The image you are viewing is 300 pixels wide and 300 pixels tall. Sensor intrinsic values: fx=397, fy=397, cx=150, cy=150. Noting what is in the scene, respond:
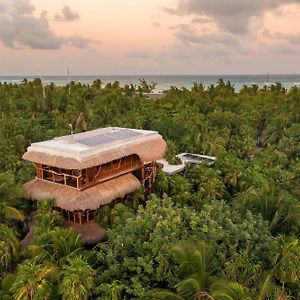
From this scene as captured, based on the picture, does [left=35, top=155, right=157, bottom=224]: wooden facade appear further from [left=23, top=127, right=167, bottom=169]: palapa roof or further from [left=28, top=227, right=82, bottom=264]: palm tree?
[left=28, top=227, right=82, bottom=264]: palm tree

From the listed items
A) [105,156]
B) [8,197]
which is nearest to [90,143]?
[105,156]

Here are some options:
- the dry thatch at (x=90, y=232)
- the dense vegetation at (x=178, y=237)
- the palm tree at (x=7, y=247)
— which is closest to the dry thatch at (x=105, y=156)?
the dense vegetation at (x=178, y=237)

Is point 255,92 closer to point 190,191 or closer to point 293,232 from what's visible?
point 190,191

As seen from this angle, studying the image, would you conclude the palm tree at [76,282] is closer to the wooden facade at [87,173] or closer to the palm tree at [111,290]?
the palm tree at [111,290]

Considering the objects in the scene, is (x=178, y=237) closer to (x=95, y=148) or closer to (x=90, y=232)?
(x=90, y=232)

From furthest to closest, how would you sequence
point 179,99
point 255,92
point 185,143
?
1. point 255,92
2. point 179,99
3. point 185,143

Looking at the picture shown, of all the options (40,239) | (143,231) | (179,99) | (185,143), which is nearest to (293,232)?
(143,231)
